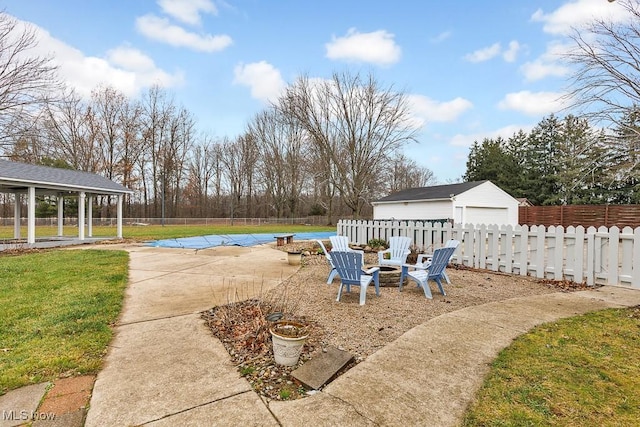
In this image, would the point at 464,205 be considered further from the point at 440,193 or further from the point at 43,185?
the point at 43,185

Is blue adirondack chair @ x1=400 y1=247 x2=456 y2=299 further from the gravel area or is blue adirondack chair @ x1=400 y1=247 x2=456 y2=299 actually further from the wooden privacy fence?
the wooden privacy fence

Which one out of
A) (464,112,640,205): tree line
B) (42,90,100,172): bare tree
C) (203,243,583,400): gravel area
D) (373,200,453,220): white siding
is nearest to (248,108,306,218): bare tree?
(42,90,100,172): bare tree

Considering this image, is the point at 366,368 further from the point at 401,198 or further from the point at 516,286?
the point at 401,198

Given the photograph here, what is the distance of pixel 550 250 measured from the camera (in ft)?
20.7

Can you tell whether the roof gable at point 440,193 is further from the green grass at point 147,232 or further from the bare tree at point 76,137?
the bare tree at point 76,137

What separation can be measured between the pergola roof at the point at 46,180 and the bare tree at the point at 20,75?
441 cm

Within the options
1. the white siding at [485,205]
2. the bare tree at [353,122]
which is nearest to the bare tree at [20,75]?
the bare tree at [353,122]

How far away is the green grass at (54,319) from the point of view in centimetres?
275

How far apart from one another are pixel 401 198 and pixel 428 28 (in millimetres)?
10721

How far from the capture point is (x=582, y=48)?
7.23m

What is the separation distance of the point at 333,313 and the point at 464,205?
572 inches

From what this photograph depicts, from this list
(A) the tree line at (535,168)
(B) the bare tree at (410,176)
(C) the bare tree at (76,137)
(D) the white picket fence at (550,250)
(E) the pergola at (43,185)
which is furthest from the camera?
(B) the bare tree at (410,176)

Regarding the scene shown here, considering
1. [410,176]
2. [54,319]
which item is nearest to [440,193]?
[54,319]

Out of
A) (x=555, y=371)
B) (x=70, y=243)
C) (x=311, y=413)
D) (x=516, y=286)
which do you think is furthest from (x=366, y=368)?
(x=70, y=243)
